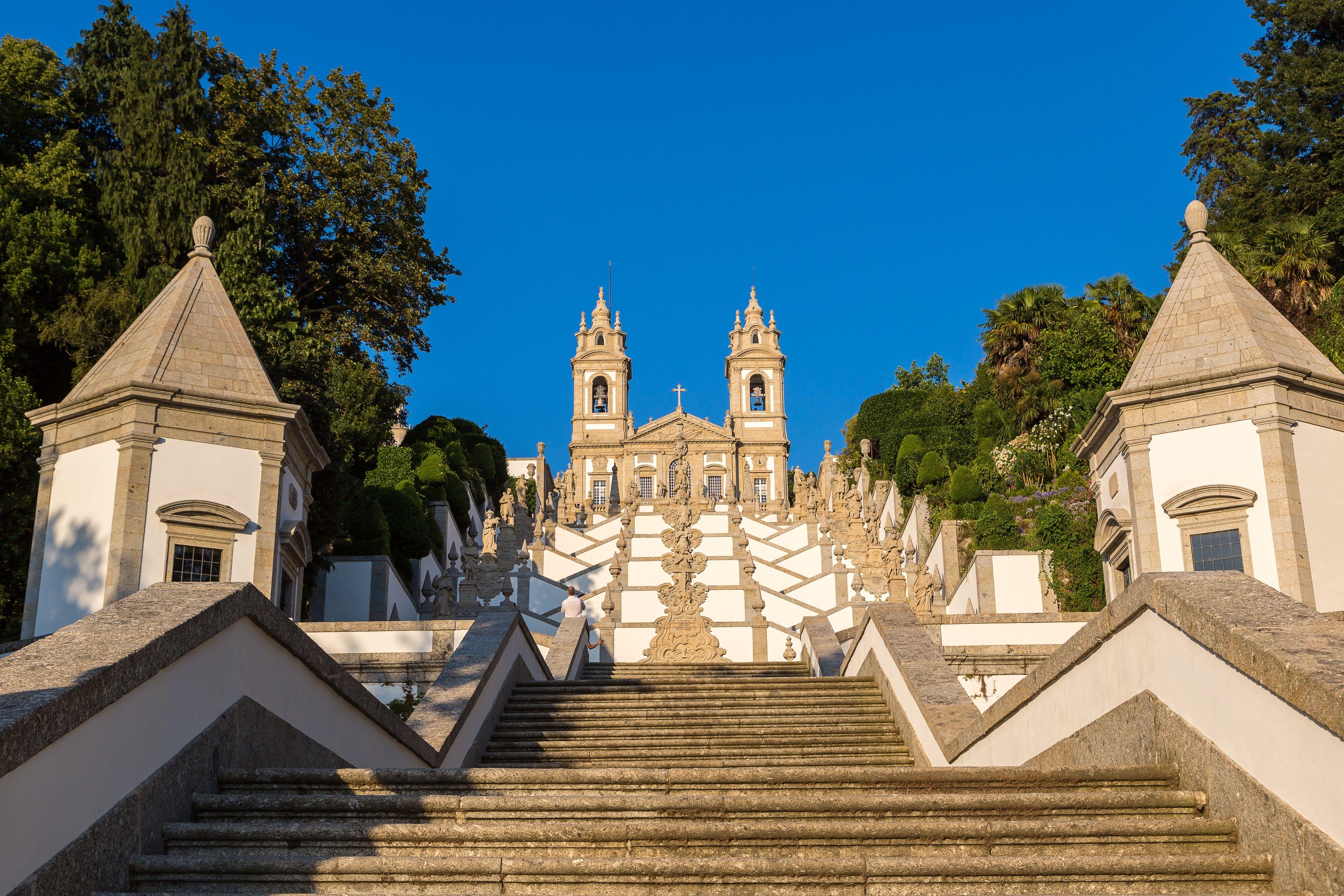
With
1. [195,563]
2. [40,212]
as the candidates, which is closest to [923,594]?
[195,563]

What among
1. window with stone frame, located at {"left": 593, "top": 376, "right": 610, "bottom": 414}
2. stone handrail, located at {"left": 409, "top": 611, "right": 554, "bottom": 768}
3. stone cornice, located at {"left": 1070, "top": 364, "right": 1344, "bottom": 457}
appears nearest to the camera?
stone handrail, located at {"left": 409, "top": 611, "right": 554, "bottom": 768}

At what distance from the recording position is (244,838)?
4.56m

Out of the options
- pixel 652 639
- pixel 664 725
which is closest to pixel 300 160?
pixel 652 639

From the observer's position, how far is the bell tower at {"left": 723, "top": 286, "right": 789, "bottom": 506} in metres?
77.5

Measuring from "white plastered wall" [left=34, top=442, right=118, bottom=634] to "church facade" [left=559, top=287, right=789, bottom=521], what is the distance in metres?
55.6

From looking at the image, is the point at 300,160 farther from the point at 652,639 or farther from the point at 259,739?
the point at 259,739

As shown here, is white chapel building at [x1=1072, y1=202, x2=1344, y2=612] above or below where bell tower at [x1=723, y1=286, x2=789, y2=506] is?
below

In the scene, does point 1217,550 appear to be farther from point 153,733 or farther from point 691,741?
point 153,733

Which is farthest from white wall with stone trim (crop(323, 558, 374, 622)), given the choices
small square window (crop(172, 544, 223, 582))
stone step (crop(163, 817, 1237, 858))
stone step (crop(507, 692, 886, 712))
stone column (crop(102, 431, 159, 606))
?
stone step (crop(163, 817, 1237, 858))

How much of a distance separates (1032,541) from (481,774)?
2038cm

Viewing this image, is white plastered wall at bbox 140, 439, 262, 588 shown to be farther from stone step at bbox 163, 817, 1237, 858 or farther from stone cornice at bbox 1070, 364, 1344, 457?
stone cornice at bbox 1070, 364, 1344, 457

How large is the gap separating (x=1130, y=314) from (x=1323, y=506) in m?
14.6

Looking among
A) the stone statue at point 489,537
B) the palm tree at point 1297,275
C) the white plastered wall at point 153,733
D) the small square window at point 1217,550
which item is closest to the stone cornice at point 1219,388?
the small square window at point 1217,550

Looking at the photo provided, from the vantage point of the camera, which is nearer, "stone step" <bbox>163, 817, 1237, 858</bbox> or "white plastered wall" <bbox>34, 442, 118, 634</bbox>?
"stone step" <bbox>163, 817, 1237, 858</bbox>
